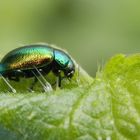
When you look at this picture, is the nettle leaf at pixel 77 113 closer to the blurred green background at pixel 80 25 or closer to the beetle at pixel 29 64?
the beetle at pixel 29 64

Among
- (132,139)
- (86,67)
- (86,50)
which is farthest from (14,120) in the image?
(86,50)

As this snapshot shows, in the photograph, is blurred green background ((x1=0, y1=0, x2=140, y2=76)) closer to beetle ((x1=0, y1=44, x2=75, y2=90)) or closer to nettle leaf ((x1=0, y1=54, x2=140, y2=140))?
beetle ((x1=0, y1=44, x2=75, y2=90))

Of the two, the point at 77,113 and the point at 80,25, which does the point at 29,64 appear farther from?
the point at 80,25

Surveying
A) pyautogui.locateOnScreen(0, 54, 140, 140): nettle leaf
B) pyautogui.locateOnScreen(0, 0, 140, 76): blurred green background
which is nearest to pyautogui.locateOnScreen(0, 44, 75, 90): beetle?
pyautogui.locateOnScreen(0, 54, 140, 140): nettle leaf

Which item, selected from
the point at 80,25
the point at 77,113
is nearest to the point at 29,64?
the point at 77,113

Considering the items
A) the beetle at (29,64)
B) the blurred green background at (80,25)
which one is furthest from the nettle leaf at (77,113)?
the blurred green background at (80,25)
